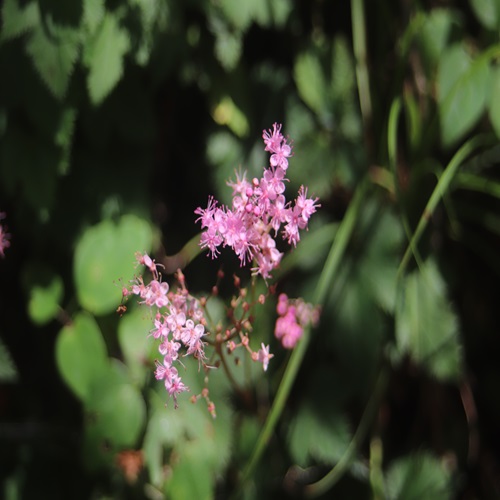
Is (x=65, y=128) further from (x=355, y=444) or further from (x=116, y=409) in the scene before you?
(x=355, y=444)

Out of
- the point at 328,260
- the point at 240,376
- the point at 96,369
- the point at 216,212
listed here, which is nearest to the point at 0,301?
the point at 96,369

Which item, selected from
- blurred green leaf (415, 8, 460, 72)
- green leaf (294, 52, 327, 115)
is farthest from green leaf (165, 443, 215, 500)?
blurred green leaf (415, 8, 460, 72)

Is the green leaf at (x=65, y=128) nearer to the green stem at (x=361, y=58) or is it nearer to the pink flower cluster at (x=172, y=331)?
the pink flower cluster at (x=172, y=331)

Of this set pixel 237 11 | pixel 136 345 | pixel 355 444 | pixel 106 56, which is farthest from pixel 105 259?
pixel 355 444

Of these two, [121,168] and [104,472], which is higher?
[121,168]

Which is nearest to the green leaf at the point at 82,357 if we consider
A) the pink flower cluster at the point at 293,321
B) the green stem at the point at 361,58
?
the pink flower cluster at the point at 293,321

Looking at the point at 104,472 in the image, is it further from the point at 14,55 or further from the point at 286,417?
the point at 14,55
